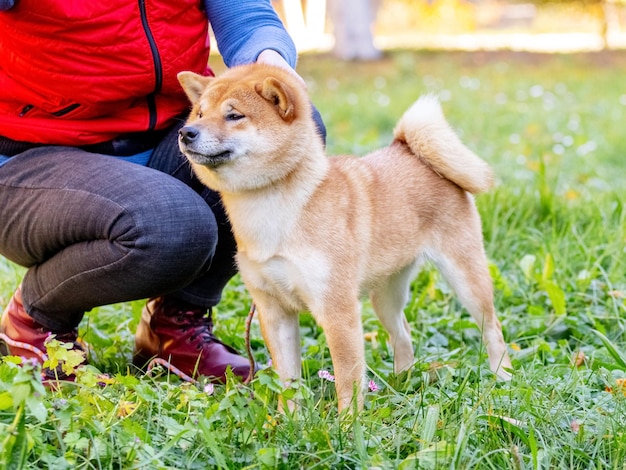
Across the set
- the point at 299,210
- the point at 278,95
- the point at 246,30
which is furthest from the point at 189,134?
the point at 246,30

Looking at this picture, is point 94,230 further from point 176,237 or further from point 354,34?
point 354,34

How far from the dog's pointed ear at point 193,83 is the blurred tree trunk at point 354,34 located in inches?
443

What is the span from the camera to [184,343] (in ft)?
9.31

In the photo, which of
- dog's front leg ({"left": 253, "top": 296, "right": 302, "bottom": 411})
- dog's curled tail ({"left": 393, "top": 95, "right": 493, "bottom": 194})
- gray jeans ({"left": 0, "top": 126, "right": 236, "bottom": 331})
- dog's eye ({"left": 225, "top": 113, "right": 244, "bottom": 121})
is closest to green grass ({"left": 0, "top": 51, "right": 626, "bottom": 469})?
dog's front leg ({"left": 253, "top": 296, "right": 302, "bottom": 411})

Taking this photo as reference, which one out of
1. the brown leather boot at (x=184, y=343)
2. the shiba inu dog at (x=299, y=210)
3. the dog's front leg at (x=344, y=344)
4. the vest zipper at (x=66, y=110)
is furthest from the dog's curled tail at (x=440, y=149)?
the vest zipper at (x=66, y=110)

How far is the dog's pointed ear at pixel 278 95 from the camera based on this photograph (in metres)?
2.32

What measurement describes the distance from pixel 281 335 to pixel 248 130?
2.11 ft

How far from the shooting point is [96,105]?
2.52 m

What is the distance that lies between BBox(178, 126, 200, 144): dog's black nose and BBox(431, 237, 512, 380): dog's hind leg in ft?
3.28

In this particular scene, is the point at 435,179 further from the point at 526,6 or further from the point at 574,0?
the point at 526,6

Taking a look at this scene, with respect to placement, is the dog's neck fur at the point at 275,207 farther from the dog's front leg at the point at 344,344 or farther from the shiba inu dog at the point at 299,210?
the dog's front leg at the point at 344,344

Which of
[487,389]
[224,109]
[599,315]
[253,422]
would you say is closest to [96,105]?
[224,109]

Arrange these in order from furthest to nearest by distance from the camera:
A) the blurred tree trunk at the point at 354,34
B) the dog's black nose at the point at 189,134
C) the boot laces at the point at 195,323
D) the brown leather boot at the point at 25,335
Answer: the blurred tree trunk at the point at 354,34
the boot laces at the point at 195,323
the brown leather boot at the point at 25,335
the dog's black nose at the point at 189,134

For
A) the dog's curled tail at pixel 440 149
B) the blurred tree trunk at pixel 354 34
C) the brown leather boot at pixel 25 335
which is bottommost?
the blurred tree trunk at pixel 354 34
